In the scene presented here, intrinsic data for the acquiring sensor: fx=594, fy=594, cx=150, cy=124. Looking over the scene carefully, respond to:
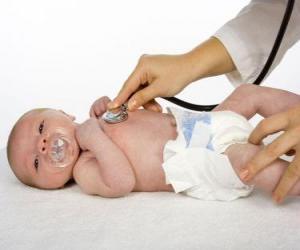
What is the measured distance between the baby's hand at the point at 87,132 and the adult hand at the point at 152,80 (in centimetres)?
7

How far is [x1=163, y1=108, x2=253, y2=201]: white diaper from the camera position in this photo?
1474mm

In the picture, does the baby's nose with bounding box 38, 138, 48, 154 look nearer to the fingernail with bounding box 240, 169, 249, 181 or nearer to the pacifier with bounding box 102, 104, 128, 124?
the pacifier with bounding box 102, 104, 128, 124

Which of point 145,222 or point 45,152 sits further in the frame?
point 45,152

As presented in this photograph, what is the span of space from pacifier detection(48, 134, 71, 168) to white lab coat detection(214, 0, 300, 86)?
1.94 feet

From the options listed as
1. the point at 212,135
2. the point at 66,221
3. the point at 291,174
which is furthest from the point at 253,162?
the point at 66,221

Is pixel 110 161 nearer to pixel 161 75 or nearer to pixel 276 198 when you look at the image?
pixel 161 75

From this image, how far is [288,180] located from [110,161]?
1.52 ft

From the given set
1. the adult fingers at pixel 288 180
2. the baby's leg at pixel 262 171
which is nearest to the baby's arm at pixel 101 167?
the baby's leg at pixel 262 171

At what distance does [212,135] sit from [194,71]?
27 centimetres

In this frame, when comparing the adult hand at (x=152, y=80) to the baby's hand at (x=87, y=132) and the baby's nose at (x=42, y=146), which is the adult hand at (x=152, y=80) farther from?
the baby's nose at (x=42, y=146)

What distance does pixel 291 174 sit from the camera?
4.34 ft

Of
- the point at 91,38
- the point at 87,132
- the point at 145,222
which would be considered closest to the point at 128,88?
the point at 87,132

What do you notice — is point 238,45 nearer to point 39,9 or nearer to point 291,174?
point 291,174

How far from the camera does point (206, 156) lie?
1.50 meters
